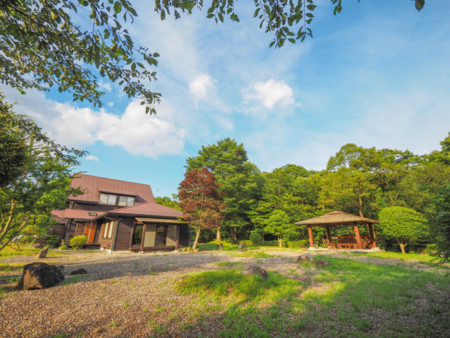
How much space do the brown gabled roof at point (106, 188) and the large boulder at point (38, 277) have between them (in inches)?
653

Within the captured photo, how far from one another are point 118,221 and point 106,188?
29.1 ft

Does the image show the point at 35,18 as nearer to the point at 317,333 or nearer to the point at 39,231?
the point at 317,333

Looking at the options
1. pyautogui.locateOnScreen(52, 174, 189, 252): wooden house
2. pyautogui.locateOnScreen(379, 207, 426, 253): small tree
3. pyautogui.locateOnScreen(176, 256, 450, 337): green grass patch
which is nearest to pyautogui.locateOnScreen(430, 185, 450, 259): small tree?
pyautogui.locateOnScreen(176, 256, 450, 337): green grass patch

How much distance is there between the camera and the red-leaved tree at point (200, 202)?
16.2 meters

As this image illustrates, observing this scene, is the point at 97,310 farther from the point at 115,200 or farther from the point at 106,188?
the point at 106,188

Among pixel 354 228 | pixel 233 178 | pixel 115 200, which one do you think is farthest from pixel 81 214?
pixel 354 228

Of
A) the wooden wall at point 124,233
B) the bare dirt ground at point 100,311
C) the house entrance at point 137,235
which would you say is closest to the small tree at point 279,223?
the house entrance at point 137,235

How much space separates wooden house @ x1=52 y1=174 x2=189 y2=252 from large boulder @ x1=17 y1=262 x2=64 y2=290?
7.59m

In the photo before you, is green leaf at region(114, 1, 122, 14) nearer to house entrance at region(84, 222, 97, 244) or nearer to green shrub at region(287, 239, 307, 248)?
house entrance at region(84, 222, 97, 244)

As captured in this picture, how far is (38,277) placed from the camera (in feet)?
17.4

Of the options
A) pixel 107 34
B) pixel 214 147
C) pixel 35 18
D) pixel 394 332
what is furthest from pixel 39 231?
pixel 214 147

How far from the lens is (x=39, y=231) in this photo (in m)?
9.56

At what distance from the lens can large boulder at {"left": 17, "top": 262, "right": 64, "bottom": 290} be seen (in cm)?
518

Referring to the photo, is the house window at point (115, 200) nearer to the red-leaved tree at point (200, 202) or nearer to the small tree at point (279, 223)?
the red-leaved tree at point (200, 202)
